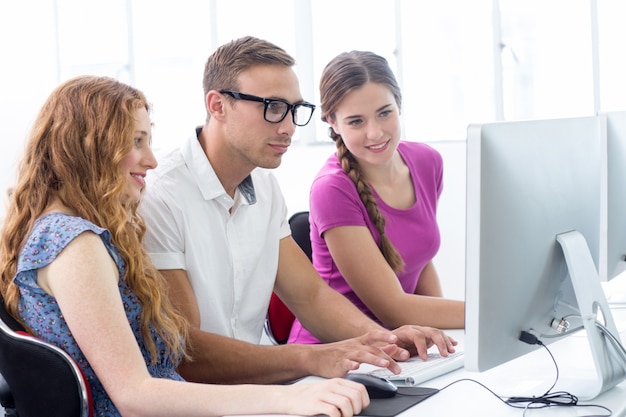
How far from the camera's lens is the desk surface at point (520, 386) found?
136 cm

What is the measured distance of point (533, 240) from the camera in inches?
53.2

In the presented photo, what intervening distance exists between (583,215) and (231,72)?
94cm

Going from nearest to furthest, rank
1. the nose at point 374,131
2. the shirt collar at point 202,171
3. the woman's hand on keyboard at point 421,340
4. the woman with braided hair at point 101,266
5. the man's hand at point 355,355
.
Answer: the woman with braided hair at point 101,266 < the man's hand at point 355,355 < the woman's hand on keyboard at point 421,340 < the shirt collar at point 202,171 < the nose at point 374,131

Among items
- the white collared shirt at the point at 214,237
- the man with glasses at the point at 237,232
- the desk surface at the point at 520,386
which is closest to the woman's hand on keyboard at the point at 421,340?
the man with glasses at the point at 237,232

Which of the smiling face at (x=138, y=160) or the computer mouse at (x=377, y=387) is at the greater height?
the smiling face at (x=138, y=160)

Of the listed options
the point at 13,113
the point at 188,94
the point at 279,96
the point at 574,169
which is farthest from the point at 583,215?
the point at 13,113

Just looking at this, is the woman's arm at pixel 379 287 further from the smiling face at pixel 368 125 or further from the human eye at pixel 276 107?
the human eye at pixel 276 107

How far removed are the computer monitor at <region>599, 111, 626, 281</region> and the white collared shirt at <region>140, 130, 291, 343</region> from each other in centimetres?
83

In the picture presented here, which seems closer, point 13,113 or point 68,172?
point 68,172

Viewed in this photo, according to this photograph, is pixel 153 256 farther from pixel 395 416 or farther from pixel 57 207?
pixel 395 416

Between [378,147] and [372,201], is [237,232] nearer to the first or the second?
[372,201]

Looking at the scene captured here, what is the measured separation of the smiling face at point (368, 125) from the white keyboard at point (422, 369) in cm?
79

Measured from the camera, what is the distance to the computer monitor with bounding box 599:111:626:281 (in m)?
1.67

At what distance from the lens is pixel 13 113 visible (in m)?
5.38
